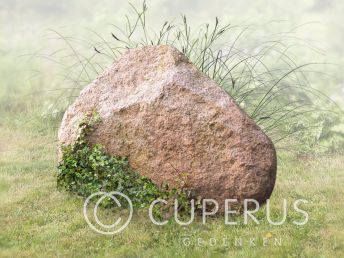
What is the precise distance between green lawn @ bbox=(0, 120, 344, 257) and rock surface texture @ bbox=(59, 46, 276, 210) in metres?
0.45

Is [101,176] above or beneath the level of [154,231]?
above

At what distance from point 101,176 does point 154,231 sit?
1.11 metres

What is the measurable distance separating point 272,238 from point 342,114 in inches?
238

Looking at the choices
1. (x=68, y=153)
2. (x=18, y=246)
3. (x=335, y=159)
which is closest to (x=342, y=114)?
(x=335, y=159)

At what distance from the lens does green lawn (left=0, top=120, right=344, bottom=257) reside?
20.6 ft

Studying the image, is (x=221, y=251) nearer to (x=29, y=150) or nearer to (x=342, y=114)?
(x=29, y=150)

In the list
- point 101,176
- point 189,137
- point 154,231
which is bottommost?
point 154,231

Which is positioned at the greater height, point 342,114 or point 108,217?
point 342,114

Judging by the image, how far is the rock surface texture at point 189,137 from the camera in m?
7.02

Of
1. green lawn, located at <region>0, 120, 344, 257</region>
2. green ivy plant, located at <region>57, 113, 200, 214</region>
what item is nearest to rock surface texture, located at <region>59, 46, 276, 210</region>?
green ivy plant, located at <region>57, 113, 200, 214</region>

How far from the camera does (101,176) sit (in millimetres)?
7461

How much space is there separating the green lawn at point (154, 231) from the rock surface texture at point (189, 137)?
0.45 meters

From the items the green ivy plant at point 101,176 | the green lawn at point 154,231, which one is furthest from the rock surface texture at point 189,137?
the green lawn at point 154,231

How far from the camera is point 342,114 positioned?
12.0 m
